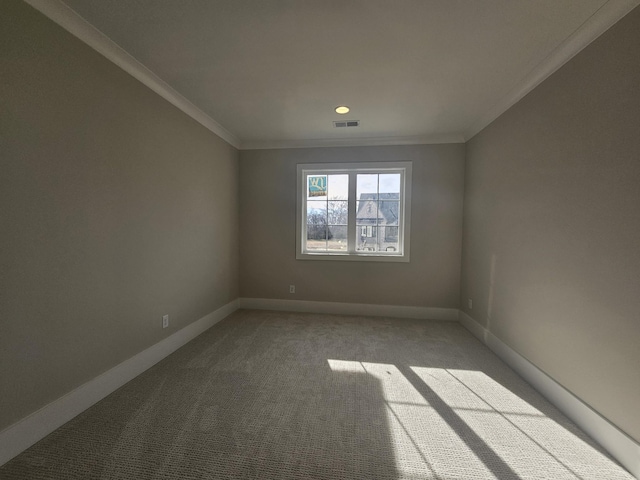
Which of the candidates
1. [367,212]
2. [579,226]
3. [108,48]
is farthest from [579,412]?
[108,48]

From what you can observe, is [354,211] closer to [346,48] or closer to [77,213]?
[346,48]

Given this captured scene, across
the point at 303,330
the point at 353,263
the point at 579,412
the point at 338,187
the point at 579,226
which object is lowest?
the point at 303,330

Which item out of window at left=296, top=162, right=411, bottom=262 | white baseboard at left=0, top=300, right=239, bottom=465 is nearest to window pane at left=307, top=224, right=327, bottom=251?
window at left=296, top=162, right=411, bottom=262

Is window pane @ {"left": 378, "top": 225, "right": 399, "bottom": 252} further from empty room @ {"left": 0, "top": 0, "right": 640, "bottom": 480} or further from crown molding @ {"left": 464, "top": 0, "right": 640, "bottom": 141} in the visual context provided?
crown molding @ {"left": 464, "top": 0, "right": 640, "bottom": 141}

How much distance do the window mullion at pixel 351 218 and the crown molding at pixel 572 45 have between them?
1.93m

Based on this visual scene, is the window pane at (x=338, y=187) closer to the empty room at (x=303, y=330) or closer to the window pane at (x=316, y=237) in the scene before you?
the window pane at (x=316, y=237)

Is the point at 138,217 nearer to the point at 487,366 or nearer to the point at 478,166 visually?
the point at 487,366

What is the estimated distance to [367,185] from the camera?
13.2 ft

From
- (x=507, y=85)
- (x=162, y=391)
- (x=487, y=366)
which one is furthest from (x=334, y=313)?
(x=507, y=85)

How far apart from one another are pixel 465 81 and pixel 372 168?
1.68 m

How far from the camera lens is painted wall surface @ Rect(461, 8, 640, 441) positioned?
147 centimetres

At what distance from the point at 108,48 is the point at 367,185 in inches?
122

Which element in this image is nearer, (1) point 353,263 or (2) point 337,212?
(1) point 353,263

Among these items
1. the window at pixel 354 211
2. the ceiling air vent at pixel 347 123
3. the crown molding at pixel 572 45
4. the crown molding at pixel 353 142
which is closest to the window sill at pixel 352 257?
the window at pixel 354 211
